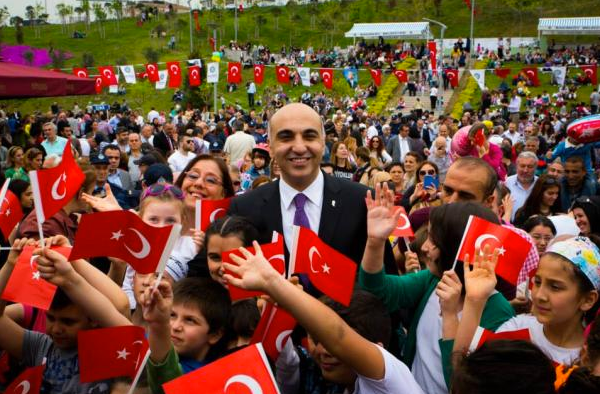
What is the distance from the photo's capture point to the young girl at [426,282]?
2686mm

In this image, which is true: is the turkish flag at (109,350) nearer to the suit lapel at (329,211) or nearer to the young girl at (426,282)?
the young girl at (426,282)

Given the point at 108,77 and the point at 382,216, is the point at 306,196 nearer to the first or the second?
the point at 382,216

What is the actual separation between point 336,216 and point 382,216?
54cm

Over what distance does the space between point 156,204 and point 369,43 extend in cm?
6271

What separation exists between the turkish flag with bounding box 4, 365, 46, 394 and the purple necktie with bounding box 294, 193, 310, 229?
1.33m

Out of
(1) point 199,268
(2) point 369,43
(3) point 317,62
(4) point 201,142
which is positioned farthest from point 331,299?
(2) point 369,43

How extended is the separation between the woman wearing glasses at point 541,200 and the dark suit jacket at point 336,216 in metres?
3.36

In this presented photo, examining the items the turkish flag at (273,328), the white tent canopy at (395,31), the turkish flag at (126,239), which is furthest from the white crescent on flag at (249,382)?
the white tent canopy at (395,31)

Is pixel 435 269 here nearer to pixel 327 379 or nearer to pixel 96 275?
pixel 327 379

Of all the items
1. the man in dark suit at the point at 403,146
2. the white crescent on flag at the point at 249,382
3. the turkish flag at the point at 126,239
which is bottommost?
the man in dark suit at the point at 403,146

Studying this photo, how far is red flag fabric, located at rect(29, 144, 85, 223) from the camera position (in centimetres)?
271

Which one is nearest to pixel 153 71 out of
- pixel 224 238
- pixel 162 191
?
pixel 162 191

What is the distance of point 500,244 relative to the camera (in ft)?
9.29

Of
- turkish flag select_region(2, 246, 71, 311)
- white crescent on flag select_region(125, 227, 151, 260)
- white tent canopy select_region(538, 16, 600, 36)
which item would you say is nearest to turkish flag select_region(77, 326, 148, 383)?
turkish flag select_region(2, 246, 71, 311)
